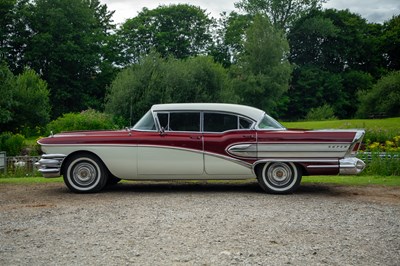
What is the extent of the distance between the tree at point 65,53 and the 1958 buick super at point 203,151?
4413cm

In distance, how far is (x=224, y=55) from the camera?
65.0m

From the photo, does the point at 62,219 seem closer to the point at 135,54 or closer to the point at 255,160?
the point at 255,160

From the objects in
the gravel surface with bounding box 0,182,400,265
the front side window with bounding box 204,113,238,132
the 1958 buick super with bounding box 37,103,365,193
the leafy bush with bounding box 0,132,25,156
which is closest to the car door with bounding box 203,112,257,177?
the 1958 buick super with bounding box 37,103,365,193

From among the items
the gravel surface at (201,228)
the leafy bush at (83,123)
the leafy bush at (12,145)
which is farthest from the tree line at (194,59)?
the gravel surface at (201,228)

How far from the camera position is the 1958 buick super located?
9430 millimetres

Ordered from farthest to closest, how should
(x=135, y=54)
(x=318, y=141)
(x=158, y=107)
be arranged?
(x=135, y=54)
(x=158, y=107)
(x=318, y=141)

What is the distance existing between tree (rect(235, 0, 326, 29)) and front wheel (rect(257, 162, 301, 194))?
56.6m

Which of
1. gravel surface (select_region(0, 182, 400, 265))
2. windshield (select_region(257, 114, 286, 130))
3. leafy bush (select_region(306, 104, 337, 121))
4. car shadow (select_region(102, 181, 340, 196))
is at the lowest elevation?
gravel surface (select_region(0, 182, 400, 265))

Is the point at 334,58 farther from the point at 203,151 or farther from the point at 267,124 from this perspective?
the point at 203,151

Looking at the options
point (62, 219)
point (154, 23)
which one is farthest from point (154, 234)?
point (154, 23)

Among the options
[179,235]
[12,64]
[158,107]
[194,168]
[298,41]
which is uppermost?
[298,41]

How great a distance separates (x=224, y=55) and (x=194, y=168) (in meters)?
56.6

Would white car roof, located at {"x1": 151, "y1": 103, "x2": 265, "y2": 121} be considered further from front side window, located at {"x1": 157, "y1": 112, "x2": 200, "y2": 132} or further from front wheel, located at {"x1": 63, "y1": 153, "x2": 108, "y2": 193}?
front wheel, located at {"x1": 63, "y1": 153, "x2": 108, "y2": 193}

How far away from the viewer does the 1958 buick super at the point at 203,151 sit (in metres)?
9.43
